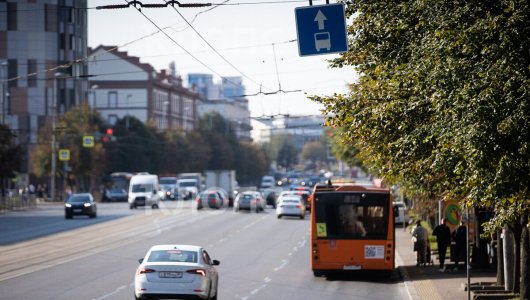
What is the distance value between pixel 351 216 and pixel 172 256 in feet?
35.5

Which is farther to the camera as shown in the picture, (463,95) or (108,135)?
(108,135)

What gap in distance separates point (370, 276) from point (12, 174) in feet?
166

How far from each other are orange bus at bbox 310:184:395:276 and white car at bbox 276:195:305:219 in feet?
127

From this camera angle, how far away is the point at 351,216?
32312 millimetres

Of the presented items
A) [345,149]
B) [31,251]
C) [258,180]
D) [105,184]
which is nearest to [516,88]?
[31,251]

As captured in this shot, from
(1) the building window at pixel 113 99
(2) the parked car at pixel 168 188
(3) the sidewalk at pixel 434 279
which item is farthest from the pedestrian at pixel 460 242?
(1) the building window at pixel 113 99

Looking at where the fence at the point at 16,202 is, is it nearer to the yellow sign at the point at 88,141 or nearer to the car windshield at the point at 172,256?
the yellow sign at the point at 88,141

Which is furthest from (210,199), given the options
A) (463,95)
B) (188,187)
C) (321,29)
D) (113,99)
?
(463,95)

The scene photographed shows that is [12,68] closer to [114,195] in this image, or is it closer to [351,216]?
[114,195]

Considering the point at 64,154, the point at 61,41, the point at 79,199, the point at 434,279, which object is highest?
the point at 61,41

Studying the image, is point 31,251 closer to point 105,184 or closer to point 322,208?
point 322,208

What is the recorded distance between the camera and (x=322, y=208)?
32.4 meters

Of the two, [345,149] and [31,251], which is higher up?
[345,149]

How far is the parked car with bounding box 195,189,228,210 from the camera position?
84.4 m
